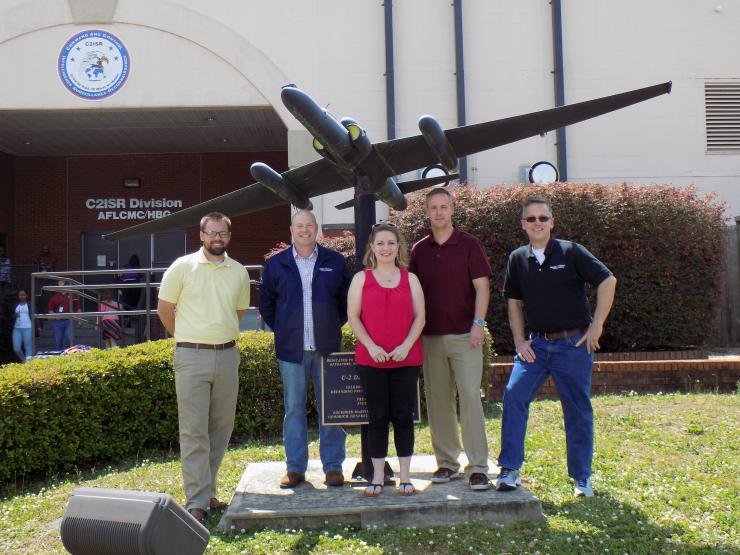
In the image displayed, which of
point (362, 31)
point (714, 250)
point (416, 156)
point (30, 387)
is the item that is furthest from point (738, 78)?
point (30, 387)

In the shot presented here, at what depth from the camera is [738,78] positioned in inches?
541

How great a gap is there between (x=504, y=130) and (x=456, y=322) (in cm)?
126

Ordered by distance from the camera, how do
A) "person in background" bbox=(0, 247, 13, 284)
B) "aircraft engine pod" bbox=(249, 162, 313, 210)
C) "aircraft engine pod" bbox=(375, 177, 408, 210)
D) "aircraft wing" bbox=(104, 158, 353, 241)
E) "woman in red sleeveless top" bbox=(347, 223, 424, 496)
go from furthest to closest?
1. "person in background" bbox=(0, 247, 13, 284)
2. "aircraft wing" bbox=(104, 158, 353, 241)
3. "aircraft engine pod" bbox=(375, 177, 408, 210)
4. "aircraft engine pod" bbox=(249, 162, 313, 210)
5. "woman in red sleeveless top" bbox=(347, 223, 424, 496)

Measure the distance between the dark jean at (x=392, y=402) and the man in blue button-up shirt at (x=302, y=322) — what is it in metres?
0.46

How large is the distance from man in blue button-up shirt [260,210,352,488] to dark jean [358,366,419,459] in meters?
0.46

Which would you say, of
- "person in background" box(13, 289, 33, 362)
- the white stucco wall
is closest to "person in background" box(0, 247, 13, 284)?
"person in background" box(13, 289, 33, 362)

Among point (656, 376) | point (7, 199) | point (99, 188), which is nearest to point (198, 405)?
point (656, 376)

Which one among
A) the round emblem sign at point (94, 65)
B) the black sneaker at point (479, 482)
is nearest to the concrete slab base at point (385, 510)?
the black sneaker at point (479, 482)

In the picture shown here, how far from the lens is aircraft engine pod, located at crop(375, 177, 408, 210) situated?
15.6 feet

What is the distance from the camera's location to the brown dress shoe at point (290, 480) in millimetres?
4383

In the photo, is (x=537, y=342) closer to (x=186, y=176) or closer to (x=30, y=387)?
(x=30, y=387)

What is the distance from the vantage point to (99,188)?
19938 millimetres

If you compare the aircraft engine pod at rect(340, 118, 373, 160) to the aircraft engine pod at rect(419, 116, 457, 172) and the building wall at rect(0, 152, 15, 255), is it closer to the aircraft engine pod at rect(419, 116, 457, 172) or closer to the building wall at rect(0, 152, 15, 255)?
the aircraft engine pod at rect(419, 116, 457, 172)

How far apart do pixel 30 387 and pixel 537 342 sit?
4.08 m
